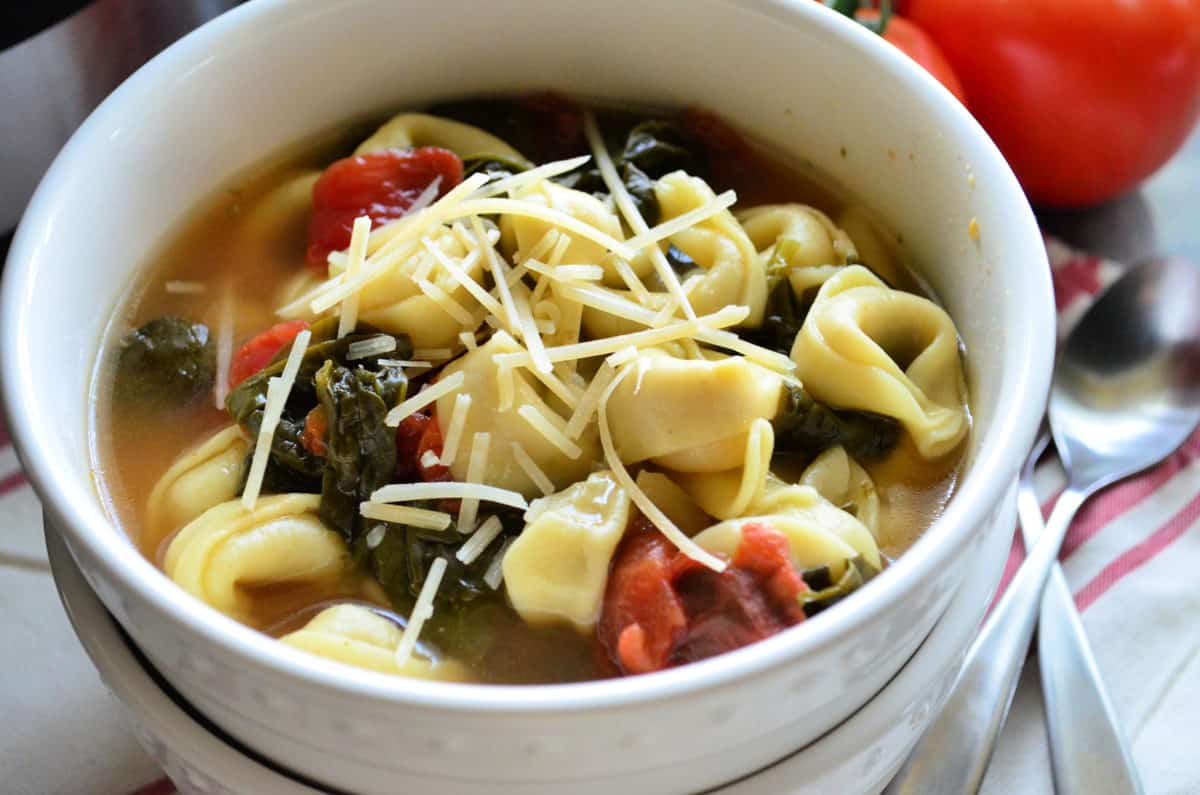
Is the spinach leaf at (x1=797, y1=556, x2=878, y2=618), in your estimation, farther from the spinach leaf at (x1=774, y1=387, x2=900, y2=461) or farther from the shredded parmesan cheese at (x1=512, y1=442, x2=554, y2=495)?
the shredded parmesan cheese at (x1=512, y1=442, x2=554, y2=495)

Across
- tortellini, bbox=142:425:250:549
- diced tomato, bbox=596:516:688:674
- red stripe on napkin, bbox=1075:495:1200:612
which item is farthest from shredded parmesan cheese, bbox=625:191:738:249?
red stripe on napkin, bbox=1075:495:1200:612

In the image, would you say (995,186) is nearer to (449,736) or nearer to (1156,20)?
(449,736)

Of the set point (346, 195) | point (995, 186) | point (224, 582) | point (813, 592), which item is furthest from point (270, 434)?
point (995, 186)

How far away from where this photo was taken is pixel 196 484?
1992mm

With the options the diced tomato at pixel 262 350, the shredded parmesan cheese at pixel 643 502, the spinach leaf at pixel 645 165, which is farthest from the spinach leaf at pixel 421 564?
the spinach leaf at pixel 645 165

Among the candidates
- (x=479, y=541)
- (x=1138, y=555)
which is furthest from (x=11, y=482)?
(x=1138, y=555)

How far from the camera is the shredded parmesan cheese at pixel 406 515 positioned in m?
1.84

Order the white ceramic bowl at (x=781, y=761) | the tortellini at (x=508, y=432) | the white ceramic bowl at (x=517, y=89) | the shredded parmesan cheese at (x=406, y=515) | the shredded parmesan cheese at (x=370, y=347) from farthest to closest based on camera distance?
the shredded parmesan cheese at (x=370, y=347) → the tortellini at (x=508, y=432) → the shredded parmesan cheese at (x=406, y=515) → the white ceramic bowl at (x=781, y=761) → the white ceramic bowl at (x=517, y=89)

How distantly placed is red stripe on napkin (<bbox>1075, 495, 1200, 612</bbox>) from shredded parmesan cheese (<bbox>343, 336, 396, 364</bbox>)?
144 centimetres

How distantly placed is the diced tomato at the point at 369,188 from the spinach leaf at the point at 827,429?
2.69 ft

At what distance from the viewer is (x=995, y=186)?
1.97m

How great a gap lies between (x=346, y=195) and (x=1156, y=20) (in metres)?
2.05

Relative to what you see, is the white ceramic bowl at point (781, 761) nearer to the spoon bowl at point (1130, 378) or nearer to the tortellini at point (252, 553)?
the tortellini at point (252, 553)

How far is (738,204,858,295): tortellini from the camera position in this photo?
226cm
